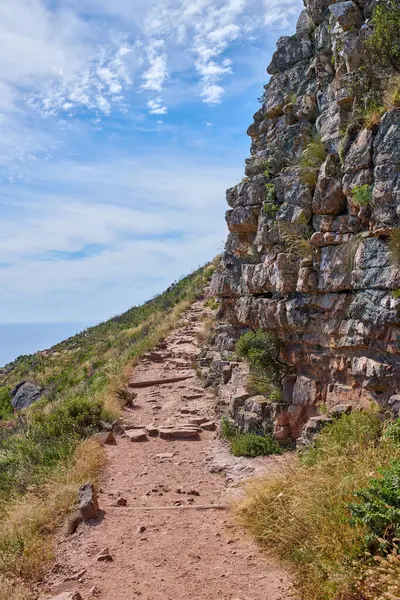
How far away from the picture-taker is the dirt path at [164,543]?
532 centimetres

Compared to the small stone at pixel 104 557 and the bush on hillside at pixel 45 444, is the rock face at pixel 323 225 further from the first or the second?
the small stone at pixel 104 557

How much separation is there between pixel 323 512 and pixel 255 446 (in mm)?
4284

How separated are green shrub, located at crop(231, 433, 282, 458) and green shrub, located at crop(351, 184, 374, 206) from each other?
4.71 m

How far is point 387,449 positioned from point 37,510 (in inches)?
198

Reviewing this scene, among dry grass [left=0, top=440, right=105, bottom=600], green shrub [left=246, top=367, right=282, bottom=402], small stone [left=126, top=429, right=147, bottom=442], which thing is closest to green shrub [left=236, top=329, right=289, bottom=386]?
green shrub [left=246, top=367, right=282, bottom=402]

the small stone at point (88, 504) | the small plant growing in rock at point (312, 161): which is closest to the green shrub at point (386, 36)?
the small plant growing in rock at point (312, 161)

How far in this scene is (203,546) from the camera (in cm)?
629

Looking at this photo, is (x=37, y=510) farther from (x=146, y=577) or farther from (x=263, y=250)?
(x=263, y=250)

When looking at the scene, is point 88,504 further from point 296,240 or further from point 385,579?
point 296,240

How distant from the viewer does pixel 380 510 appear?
4332 mm

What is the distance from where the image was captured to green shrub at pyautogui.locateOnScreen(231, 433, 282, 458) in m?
9.21

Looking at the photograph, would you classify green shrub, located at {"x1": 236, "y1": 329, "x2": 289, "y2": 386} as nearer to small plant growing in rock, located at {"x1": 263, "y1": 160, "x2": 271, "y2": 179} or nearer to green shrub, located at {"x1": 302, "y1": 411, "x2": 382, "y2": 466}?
green shrub, located at {"x1": 302, "y1": 411, "x2": 382, "y2": 466}

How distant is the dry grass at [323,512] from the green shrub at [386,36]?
225 inches

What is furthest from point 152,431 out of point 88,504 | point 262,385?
point 88,504
